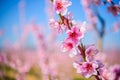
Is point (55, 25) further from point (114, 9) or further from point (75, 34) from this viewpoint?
point (114, 9)

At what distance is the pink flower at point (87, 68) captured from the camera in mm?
997

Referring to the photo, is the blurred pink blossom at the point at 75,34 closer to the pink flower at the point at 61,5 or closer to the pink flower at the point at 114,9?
the pink flower at the point at 61,5

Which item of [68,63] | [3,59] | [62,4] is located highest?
[68,63]

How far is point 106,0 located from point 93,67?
1.24 ft

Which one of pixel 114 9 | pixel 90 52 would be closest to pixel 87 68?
pixel 90 52

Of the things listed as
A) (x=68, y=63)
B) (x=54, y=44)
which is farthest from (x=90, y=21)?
(x=68, y=63)

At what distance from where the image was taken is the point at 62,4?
1.03 m

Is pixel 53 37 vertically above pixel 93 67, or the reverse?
pixel 53 37

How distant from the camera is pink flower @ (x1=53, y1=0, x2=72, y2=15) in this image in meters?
0.99

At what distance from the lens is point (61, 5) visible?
3.36 ft

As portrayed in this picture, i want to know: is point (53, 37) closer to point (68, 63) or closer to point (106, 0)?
point (68, 63)

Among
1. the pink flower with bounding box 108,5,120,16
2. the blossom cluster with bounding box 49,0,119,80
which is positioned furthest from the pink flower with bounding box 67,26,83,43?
the pink flower with bounding box 108,5,120,16

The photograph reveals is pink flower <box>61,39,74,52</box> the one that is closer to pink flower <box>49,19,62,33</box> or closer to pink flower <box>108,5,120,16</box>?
pink flower <box>49,19,62,33</box>

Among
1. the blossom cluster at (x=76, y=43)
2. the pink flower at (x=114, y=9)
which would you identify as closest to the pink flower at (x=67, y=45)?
the blossom cluster at (x=76, y=43)
